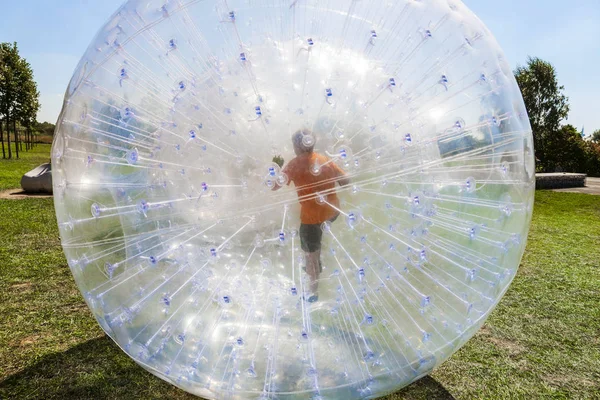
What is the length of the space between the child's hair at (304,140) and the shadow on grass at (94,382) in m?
1.53

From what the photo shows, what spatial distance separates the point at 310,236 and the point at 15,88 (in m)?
22.9

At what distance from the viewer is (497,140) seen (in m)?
2.28

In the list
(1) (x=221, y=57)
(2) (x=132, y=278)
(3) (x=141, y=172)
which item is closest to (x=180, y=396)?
(2) (x=132, y=278)

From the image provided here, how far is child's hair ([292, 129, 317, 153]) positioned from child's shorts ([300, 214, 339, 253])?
297mm

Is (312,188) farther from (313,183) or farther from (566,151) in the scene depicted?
(566,151)

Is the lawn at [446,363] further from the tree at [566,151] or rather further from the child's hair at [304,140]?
the tree at [566,151]

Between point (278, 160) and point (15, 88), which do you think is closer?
point (278, 160)

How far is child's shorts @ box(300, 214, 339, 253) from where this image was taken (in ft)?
6.32

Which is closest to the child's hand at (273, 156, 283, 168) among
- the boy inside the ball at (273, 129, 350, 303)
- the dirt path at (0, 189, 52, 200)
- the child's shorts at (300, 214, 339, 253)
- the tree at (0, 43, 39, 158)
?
the boy inside the ball at (273, 129, 350, 303)

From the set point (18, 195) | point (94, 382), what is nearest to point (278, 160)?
point (94, 382)

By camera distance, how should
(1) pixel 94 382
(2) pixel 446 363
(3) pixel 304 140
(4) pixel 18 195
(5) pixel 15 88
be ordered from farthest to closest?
1. (5) pixel 15 88
2. (4) pixel 18 195
3. (2) pixel 446 363
4. (1) pixel 94 382
5. (3) pixel 304 140

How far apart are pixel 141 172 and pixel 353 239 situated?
3.12ft

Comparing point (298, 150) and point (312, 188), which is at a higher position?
point (298, 150)

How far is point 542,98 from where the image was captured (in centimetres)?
2659
